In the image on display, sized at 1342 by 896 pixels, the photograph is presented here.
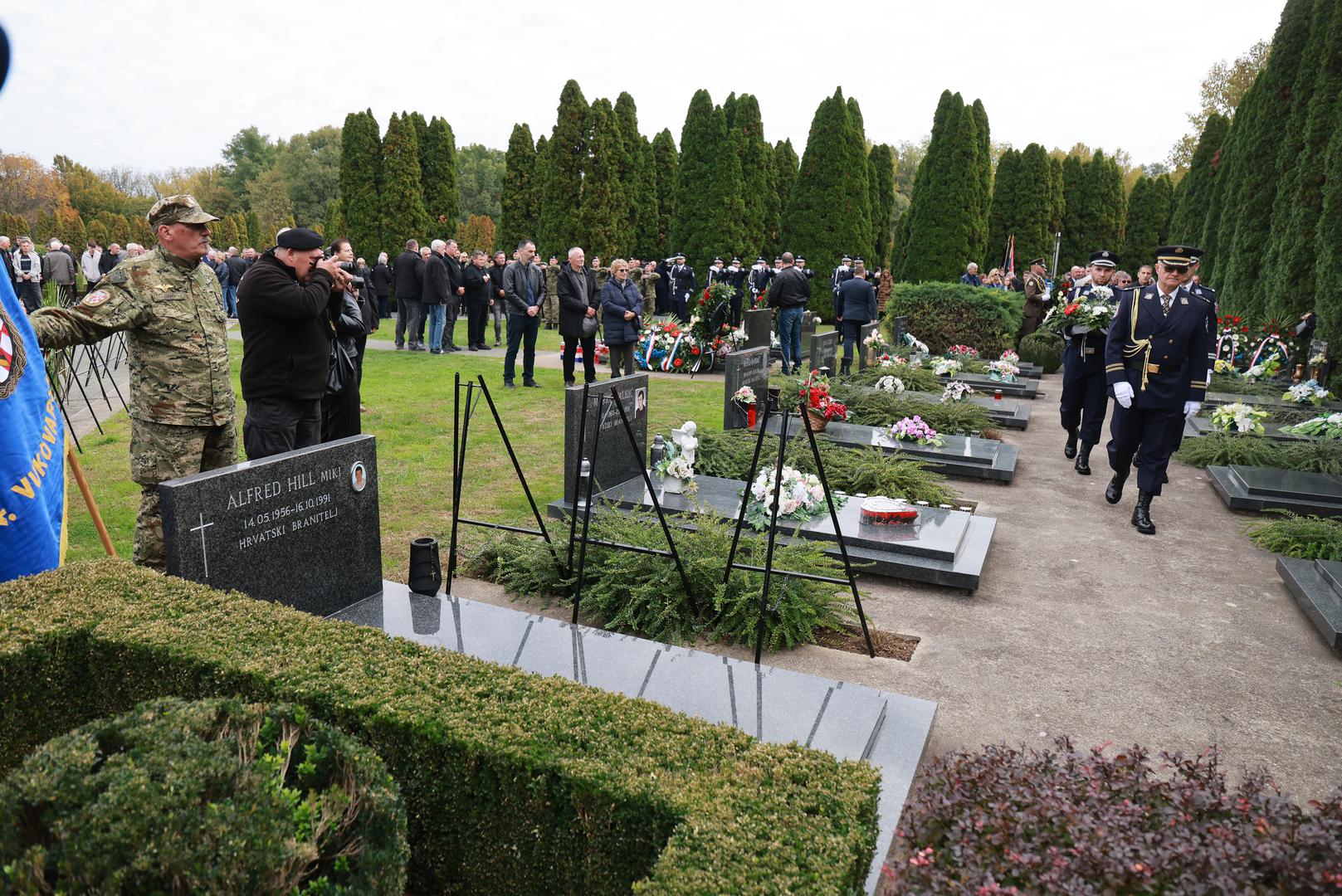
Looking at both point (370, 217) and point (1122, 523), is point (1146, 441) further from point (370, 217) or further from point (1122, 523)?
point (370, 217)

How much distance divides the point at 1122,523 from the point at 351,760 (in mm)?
7006

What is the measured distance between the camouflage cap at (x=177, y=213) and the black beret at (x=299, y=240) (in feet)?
1.24

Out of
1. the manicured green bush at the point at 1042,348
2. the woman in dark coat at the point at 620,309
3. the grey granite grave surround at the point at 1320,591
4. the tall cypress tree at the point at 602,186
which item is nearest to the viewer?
the grey granite grave surround at the point at 1320,591

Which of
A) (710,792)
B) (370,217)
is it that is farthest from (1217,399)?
(370,217)

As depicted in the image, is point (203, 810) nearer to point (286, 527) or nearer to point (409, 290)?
point (286, 527)

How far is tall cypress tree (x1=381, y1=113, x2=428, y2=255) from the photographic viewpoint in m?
28.5

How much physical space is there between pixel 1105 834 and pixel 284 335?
15.6 ft

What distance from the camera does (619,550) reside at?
5.69m

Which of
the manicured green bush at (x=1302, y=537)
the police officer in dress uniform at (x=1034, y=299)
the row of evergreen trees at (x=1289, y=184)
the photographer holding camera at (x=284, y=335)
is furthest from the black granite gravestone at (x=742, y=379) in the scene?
the police officer in dress uniform at (x=1034, y=299)

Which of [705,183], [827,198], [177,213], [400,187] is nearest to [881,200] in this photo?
[705,183]

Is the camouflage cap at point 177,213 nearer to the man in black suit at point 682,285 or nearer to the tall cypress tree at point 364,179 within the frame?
the man in black suit at point 682,285

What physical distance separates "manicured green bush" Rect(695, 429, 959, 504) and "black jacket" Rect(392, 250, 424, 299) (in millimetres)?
8896

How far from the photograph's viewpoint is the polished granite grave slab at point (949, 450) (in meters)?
9.14

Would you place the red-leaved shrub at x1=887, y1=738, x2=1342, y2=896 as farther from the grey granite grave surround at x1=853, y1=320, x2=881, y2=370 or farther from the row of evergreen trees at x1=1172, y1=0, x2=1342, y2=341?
the grey granite grave surround at x1=853, y1=320, x2=881, y2=370
